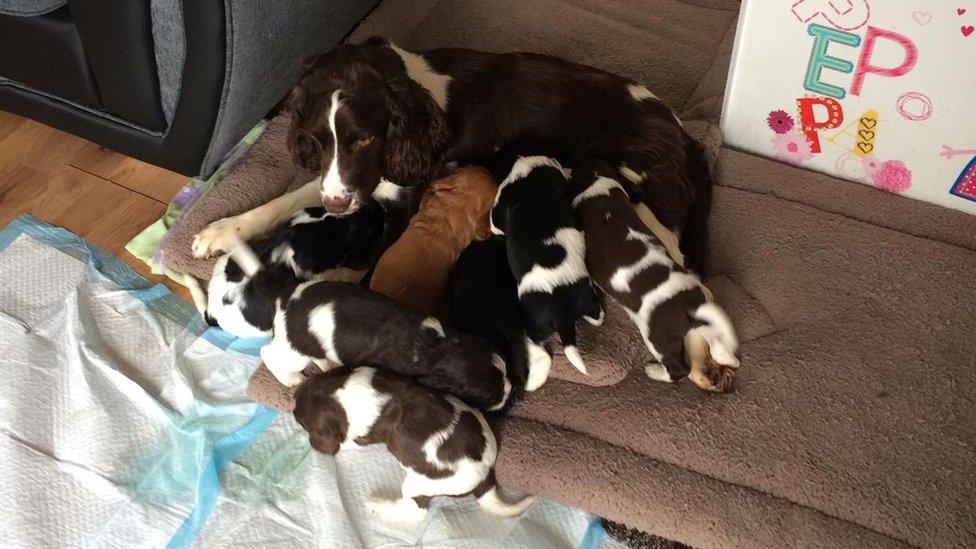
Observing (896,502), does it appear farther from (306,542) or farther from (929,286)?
(306,542)

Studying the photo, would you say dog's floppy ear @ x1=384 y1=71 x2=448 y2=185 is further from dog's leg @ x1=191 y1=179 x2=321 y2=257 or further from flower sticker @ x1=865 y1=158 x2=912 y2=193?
flower sticker @ x1=865 y1=158 x2=912 y2=193

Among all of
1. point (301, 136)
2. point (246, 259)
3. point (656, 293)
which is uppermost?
point (301, 136)

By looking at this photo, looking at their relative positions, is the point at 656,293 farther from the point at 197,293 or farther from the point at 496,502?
the point at 197,293

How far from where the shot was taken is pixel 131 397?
2.16 metres

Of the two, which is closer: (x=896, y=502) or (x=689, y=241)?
(x=896, y=502)

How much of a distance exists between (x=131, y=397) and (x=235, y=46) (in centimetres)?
101

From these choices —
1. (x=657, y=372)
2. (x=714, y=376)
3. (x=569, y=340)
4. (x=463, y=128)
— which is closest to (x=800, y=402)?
(x=714, y=376)

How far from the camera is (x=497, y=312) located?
1.88 metres

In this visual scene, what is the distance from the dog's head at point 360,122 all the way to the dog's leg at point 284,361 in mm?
372

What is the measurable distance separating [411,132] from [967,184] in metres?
1.51

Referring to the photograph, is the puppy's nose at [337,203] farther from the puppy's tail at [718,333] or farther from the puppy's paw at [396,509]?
the puppy's tail at [718,333]

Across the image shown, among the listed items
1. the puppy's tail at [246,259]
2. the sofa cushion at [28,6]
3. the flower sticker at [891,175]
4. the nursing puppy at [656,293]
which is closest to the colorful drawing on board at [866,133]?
the flower sticker at [891,175]

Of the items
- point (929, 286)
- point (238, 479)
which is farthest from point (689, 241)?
point (238, 479)

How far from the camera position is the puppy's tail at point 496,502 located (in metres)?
1.82
